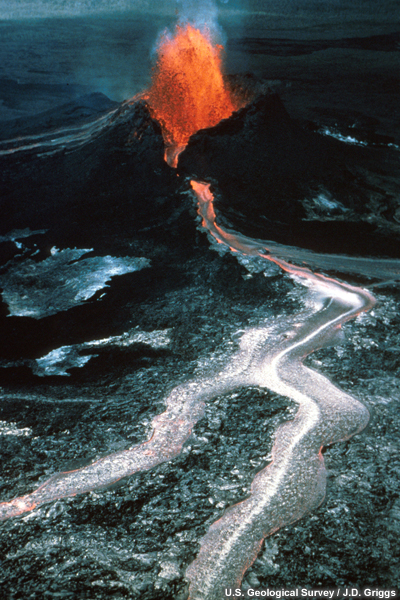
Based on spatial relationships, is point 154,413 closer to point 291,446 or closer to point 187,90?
point 291,446

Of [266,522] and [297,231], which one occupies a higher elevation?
[297,231]

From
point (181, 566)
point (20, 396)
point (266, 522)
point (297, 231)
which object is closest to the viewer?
point (181, 566)

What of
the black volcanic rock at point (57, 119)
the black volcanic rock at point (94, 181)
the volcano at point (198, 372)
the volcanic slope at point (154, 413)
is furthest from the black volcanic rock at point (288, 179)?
the black volcanic rock at point (57, 119)

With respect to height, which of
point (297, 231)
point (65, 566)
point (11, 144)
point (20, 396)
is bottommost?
point (65, 566)

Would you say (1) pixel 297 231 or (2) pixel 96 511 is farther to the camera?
(1) pixel 297 231

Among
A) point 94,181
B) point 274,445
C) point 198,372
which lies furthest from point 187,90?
point 274,445

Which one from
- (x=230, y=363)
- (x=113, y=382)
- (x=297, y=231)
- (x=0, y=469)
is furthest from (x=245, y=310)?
(x=0, y=469)

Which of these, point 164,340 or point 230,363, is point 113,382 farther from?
point 230,363
